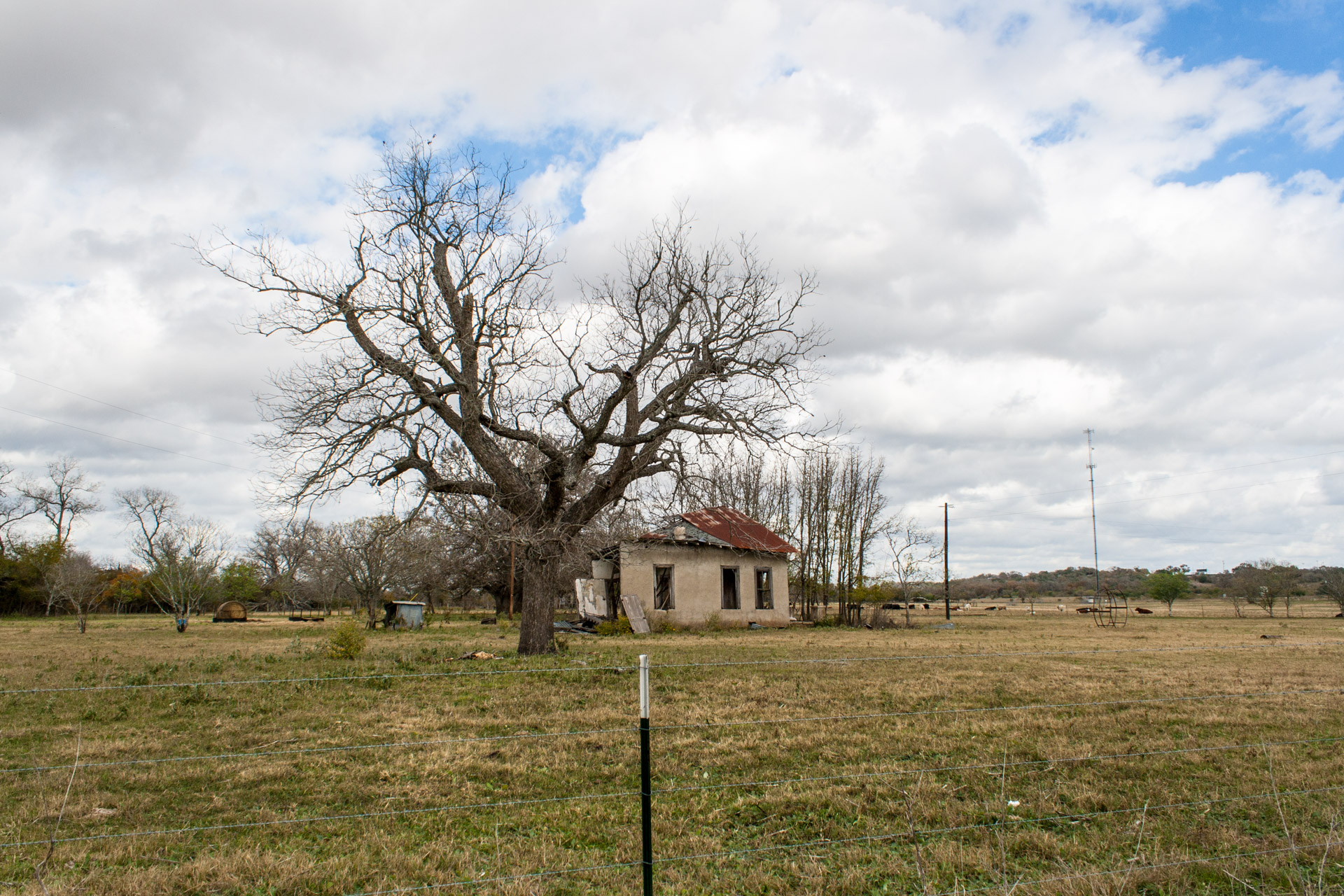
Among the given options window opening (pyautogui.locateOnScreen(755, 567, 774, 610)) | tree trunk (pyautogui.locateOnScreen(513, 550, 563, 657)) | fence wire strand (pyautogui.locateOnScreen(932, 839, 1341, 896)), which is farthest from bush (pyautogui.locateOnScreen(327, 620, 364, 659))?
window opening (pyautogui.locateOnScreen(755, 567, 774, 610))

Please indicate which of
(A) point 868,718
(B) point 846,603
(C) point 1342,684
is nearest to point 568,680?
(A) point 868,718

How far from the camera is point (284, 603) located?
76625 mm

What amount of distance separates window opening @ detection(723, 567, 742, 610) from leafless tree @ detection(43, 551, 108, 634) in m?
26.9

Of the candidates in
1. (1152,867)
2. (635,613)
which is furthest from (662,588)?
(1152,867)

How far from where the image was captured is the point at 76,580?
3609 cm

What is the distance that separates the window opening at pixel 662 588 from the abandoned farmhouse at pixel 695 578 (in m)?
0.03

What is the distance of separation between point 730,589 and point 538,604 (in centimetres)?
1737

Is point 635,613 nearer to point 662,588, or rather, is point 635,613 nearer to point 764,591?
point 662,588

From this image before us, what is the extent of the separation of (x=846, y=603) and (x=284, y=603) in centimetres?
6072

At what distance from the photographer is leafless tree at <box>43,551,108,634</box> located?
39.6m

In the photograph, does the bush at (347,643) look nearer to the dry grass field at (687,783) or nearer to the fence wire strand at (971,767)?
the dry grass field at (687,783)

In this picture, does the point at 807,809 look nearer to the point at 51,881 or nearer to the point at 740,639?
the point at 51,881

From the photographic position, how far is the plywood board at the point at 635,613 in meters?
27.4

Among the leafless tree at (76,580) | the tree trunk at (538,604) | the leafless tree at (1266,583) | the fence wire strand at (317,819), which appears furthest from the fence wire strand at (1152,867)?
the leafless tree at (1266,583)
